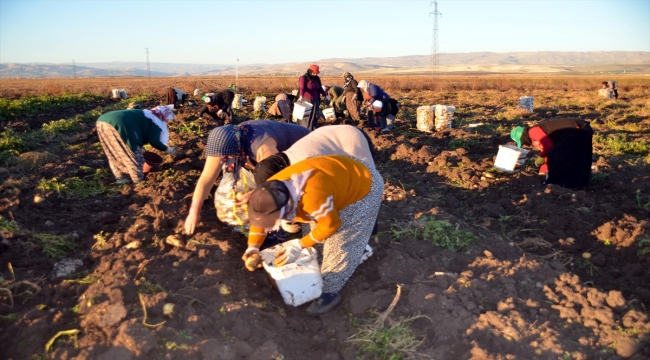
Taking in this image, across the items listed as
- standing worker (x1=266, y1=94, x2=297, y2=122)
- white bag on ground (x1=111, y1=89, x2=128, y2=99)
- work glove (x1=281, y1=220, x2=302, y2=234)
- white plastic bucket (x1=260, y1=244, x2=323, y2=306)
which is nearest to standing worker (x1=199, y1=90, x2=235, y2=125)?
standing worker (x1=266, y1=94, x2=297, y2=122)

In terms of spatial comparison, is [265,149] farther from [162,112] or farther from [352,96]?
[352,96]

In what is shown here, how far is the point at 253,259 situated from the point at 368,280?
0.95 metres

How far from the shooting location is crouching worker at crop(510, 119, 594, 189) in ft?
19.1

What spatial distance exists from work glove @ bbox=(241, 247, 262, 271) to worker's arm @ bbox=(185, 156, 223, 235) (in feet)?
1.65

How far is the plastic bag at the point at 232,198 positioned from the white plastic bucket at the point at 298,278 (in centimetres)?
64

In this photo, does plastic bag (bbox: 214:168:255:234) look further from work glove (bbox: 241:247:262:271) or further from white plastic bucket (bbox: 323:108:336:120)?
white plastic bucket (bbox: 323:108:336:120)

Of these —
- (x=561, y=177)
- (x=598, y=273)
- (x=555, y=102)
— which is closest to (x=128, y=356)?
(x=598, y=273)

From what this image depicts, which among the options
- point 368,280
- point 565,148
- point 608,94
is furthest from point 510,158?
point 608,94

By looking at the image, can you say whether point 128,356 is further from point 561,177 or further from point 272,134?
point 561,177

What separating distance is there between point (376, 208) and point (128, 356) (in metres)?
1.86

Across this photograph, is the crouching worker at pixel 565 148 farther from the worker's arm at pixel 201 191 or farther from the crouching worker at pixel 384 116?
the crouching worker at pixel 384 116

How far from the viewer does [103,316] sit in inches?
112

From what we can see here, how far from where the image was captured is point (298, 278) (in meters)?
3.37

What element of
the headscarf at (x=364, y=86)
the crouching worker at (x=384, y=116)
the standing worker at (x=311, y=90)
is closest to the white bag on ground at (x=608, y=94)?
the crouching worker at (x=384, y=116)
